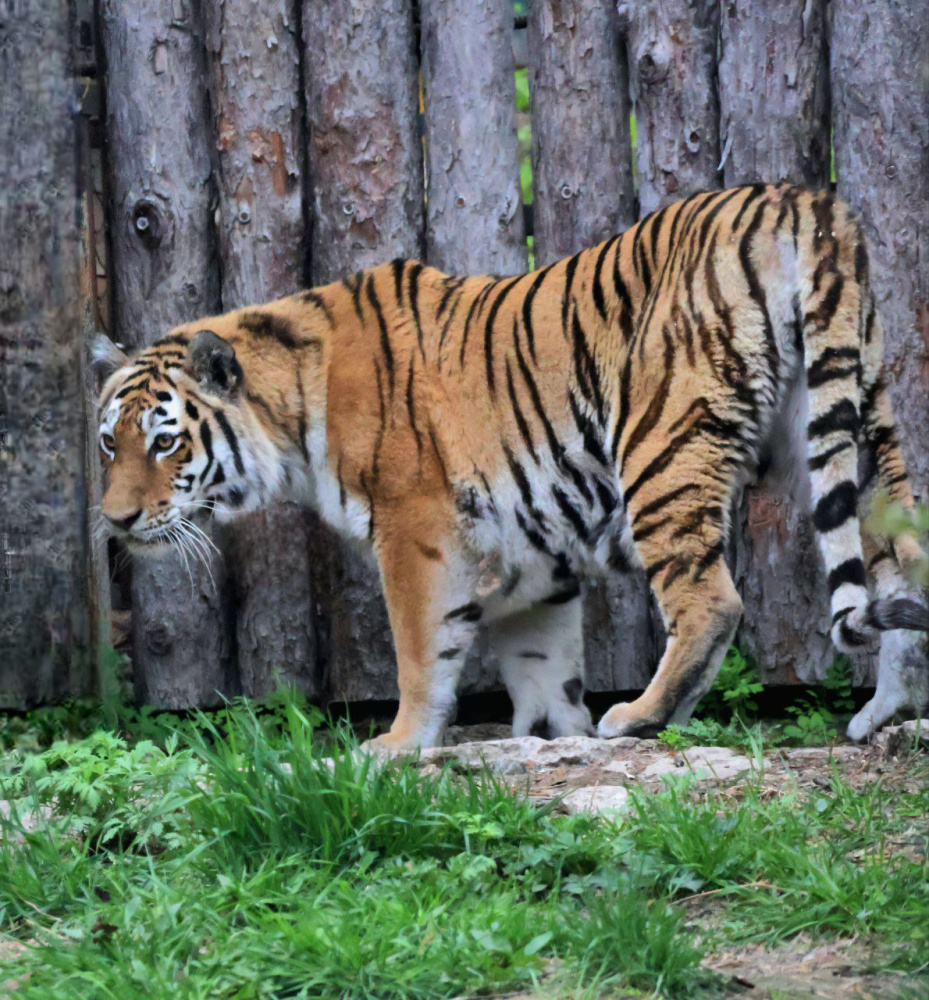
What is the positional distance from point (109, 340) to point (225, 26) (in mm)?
1323

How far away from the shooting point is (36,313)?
360cm

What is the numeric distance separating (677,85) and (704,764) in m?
2.66

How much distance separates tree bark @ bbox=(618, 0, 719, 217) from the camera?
513 centimetres

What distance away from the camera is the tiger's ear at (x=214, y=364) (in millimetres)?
4867

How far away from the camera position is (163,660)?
5.53 metres

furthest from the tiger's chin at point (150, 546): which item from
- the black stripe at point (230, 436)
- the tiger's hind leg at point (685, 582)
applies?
the tiger's hind leg at point (685, 582)

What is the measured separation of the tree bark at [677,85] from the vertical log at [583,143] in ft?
0.36

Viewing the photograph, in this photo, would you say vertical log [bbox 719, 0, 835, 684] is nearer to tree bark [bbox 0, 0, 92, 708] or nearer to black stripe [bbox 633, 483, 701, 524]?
black stripe [bbox 633, 483, 701, 524]

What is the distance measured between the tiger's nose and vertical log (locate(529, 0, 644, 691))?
1.85 m

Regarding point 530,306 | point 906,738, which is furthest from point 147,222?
point 906,738

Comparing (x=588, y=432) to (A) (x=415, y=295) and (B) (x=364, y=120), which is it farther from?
(B) (x=364, y=120)

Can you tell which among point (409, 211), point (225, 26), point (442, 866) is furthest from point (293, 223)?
point (442, 866)

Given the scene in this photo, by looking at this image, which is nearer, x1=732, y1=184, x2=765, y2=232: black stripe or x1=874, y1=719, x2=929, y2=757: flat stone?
x1=874, y1=719, x2=929, y2=757: flat stone

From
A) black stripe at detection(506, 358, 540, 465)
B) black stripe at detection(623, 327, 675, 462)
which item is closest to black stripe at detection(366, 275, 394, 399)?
black stripe at detection(506, 358, 540, 465)
